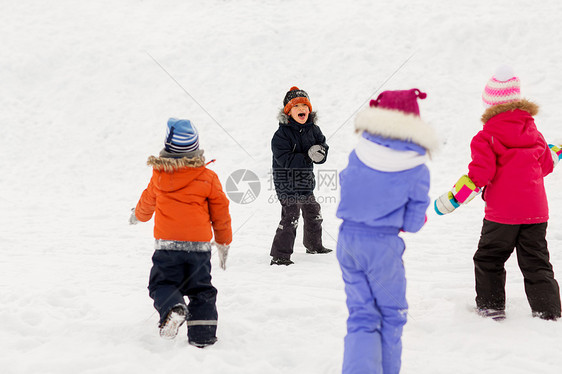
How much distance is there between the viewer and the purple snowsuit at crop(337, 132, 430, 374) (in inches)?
119

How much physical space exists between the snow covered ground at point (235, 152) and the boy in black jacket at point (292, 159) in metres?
0.39

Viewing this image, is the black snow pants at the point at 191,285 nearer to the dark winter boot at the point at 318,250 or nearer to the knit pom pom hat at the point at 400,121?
the knit pom pom hat at the point at 400,121

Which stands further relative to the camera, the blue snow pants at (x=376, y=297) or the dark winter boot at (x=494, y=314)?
the dark winter boot at (x=494, y=314)

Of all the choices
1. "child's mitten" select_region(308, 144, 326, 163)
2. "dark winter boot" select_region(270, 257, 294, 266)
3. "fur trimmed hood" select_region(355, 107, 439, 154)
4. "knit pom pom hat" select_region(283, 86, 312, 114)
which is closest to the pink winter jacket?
"fur trimmed hood" select_region(355, 107, 439, 154)

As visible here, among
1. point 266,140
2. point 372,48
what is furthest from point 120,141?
point 372,48

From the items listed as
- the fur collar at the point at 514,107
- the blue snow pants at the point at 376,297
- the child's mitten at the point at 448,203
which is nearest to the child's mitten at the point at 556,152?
the fur collar at the point at 514,107

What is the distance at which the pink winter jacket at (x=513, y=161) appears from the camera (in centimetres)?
391

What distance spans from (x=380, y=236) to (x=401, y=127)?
2.25 ft

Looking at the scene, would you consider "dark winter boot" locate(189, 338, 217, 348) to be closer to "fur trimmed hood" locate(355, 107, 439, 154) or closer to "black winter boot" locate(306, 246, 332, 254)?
"fur trimmed hood" locate(355, 107, 439, 154)

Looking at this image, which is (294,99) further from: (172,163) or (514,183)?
(514,183)

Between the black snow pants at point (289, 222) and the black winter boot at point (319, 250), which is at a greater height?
the black snow pants at point (289, 222)

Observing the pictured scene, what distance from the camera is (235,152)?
34.2 ft

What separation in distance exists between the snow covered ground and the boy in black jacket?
39 centimetres

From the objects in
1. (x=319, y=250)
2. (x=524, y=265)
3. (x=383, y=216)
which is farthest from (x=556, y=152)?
(x=319, y=250)
